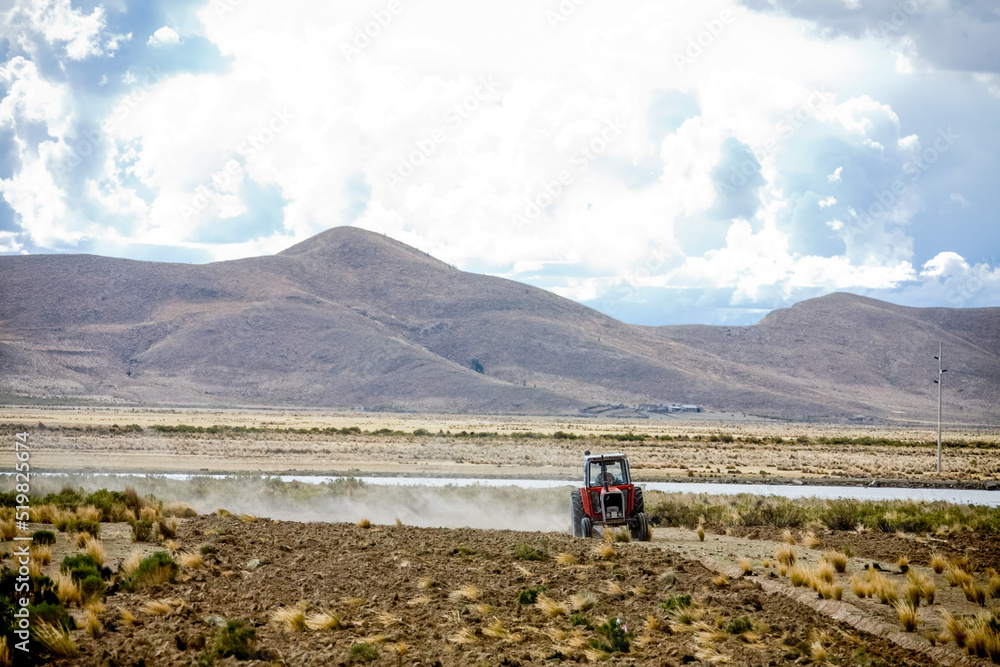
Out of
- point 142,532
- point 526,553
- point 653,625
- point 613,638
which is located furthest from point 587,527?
point 142,532

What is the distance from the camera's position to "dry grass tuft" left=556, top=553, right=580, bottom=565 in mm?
15314

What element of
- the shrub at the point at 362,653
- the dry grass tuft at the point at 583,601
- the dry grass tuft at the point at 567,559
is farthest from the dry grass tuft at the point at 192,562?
the dry grass tuft at the point at 583,601

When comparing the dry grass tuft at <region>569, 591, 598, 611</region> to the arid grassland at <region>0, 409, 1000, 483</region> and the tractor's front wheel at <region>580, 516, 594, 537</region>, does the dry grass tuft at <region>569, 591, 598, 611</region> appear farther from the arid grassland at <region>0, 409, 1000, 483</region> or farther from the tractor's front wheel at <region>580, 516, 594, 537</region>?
the arid grassland at <region>0, 409, 1000, 483</region>

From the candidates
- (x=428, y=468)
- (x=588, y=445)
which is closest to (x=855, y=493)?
(x=428, y=468)

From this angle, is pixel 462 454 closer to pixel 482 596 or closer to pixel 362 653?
pixel 482 596

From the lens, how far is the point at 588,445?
61.9 meters

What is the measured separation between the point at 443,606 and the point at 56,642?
4.87 meters

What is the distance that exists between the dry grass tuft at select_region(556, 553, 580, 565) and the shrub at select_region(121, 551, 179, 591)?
6331 mm

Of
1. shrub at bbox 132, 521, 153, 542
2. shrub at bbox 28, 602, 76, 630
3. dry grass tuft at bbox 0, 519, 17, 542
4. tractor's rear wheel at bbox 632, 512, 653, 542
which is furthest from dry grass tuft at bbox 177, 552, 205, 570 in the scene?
tractor's rear wheel at bbox 632, 512, 653, 542

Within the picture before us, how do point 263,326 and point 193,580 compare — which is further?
point 263,326

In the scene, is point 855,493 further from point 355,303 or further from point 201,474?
point 355,303

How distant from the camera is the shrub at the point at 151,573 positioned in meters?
13.3

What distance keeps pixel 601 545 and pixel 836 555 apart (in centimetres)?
421

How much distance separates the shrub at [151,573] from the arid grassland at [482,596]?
27 millimetres
